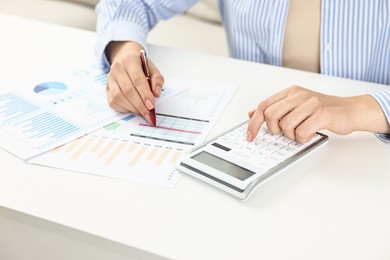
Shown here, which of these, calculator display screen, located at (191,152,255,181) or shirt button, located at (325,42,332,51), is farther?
shirt button, located at (325,42,332,51)

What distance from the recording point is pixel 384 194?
1.96ft

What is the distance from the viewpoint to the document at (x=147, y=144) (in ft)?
2.05

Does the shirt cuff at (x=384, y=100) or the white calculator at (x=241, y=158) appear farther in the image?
the shirt cuff at (x=384, y=100)

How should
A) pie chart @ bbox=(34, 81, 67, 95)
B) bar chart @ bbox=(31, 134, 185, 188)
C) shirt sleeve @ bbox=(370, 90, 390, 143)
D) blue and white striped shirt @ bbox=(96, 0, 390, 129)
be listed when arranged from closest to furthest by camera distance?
bar chart @ bbox=(31, 134, 185, 188)
shirt sleeve @ bbox=(370, 90, 390, 143)
pie chart @ bbox=(34, 81, 67, 95)
blue and white striped shirt @ bbox=(96, 0, 390, 129)

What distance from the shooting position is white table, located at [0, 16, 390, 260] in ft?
1.68

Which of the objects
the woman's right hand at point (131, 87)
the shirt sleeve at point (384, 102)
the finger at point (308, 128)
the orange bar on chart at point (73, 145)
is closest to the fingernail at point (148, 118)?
the woman's right hand at point (131, 87)

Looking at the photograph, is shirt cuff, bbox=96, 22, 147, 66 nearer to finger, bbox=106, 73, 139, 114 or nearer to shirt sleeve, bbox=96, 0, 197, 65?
shirt sleeve, bbox=96, 0, 197, 65

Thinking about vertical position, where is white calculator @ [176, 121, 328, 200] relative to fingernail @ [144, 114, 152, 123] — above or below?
below

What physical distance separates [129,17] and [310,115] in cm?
51

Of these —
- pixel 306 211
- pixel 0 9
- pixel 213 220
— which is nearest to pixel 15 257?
pixel 213 220

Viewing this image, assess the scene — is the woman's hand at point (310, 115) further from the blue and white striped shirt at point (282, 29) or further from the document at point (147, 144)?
the blue and white striped shirt at point (282, 29)

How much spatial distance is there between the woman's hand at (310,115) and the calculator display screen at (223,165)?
0.23 feet

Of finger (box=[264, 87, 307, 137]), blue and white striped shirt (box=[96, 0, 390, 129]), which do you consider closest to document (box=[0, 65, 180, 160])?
blue and white striped shirt (box=[96, 0, 390, 129])

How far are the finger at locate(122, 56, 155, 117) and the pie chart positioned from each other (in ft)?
0.40
